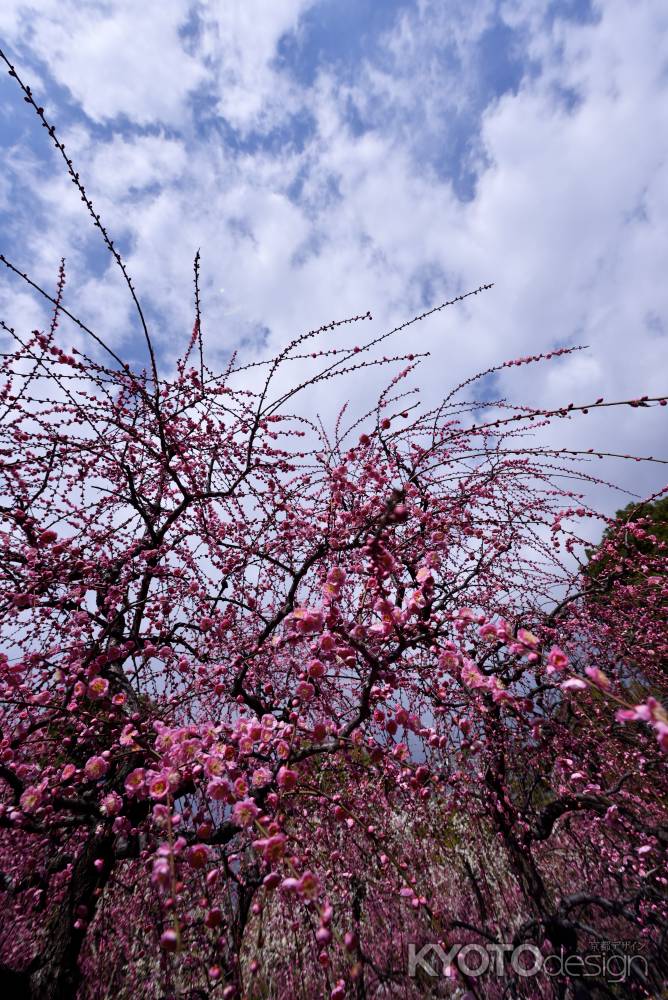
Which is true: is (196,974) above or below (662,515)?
below

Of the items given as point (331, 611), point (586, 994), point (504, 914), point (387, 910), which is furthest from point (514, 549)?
point (504, 914)

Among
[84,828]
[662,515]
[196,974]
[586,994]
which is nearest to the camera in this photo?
[84,828]

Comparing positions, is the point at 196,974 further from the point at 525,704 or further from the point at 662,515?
the point at 662,515

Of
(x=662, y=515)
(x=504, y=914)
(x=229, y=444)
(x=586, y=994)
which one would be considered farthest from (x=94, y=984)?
(x=662, y=515)

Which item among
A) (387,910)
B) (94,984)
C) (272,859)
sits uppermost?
(272,859)

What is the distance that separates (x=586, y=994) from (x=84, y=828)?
6.02m

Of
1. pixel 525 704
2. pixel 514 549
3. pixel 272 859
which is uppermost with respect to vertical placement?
pixel 514 549

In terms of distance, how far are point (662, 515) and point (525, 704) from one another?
70.9 ft

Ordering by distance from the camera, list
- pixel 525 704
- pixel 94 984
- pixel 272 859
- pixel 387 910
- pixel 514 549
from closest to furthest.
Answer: pixel 272 859, pixel 525 704, pixel 94 984, pixel 514 549, pixel 387 910

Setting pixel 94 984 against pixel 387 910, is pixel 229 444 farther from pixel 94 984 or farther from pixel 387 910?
pixel 387 910

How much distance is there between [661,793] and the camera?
5.78m

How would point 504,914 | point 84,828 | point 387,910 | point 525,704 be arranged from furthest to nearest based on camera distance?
1. point 504,914
2. point 387,910
3. point 84,828
4. point 525,704

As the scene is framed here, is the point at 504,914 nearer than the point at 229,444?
No

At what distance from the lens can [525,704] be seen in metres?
2.62
